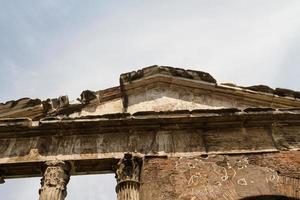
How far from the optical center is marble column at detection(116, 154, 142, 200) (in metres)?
6.82

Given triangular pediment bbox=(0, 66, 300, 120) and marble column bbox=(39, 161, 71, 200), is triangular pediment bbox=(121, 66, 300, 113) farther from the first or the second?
marble column bbox=(39, 161, 71, 200)

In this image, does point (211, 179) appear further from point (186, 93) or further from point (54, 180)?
point (54, 180)

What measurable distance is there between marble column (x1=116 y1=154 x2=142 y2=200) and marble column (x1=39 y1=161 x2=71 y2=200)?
2.83 ft

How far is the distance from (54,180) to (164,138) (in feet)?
6.60

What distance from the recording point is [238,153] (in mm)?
7547

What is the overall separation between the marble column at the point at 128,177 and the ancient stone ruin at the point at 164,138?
2 centimetres

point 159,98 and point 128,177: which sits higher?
point 159,98

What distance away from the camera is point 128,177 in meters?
7.06

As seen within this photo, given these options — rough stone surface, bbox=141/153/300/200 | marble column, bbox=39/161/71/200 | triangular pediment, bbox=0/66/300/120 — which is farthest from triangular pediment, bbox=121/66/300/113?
marble column, bbox=39/161/71/200

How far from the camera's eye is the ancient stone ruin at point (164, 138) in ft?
23.2

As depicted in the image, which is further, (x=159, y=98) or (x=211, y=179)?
(x=159, y=98)

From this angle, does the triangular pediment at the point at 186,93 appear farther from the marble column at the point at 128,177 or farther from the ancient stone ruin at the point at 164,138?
the marble column at the point at 128,177

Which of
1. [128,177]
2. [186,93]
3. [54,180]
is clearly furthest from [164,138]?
[54,180]

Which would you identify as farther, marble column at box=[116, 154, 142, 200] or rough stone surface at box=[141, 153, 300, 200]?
rough stone surface at box=[141, 153, 300, 200]
